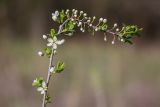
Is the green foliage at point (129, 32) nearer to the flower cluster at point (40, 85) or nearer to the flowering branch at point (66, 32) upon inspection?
the flowering branch at point (66, 32)

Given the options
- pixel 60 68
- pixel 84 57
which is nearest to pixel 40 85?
pixel 60 68

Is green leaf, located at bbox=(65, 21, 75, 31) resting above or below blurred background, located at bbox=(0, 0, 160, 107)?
below

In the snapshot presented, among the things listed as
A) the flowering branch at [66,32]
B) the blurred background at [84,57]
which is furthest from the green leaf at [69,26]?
the blurred background at [84,57]

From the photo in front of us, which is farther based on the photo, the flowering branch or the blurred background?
the blurred background

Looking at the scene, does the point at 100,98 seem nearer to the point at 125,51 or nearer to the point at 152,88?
the point at 152,88

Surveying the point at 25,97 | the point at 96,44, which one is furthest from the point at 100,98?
the point at 96,44

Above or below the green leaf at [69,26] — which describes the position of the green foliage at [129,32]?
below

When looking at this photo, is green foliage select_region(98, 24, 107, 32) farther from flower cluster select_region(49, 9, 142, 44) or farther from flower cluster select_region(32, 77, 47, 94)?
flower cluster select_region(32, 77, 47, 94)

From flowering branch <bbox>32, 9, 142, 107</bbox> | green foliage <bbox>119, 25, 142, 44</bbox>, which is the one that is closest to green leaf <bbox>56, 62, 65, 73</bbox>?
flowering branch <bbox>32, 9, 142, 107</bbox>

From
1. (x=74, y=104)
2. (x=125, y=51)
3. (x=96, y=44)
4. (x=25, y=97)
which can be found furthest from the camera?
(x=96, y=44)
